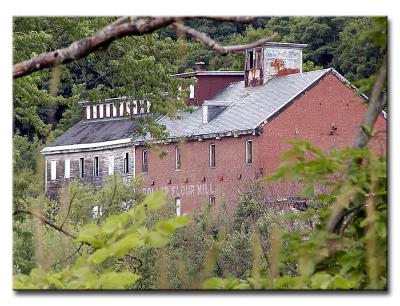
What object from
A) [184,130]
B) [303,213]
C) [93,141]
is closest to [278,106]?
[184,130]

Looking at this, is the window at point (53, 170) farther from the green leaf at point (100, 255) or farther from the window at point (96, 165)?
the green leaf at point (100, 255)

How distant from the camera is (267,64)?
25172 millimetres

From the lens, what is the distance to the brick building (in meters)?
Result: 21.3

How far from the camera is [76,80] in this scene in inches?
561

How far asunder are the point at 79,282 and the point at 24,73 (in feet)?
1.66

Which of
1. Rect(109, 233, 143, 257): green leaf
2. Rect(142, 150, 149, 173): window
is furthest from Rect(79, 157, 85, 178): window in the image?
Rect(109, 233, 143, 257): green leaf

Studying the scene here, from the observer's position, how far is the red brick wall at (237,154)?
803 inches

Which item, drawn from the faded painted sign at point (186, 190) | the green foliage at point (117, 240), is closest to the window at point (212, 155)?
the faded painted sign at point (186, 190)

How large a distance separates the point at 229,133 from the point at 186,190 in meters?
7.34

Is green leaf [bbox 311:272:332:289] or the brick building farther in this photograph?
the brick building

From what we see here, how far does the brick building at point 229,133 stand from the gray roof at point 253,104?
17 millimetres

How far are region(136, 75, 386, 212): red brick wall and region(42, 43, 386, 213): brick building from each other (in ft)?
0.06

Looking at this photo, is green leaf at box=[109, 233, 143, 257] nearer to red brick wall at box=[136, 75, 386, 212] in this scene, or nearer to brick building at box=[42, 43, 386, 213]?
red brick wall at box=[136, 75, 386, 212]
